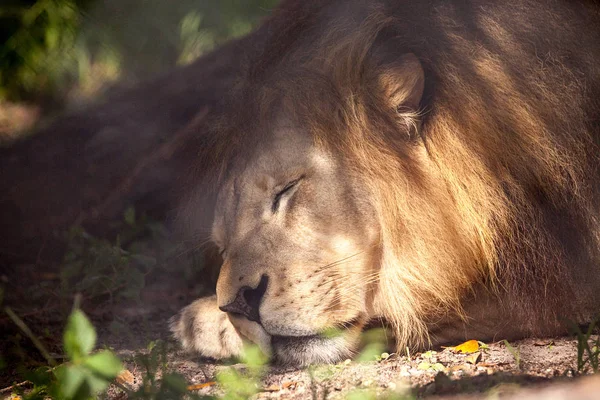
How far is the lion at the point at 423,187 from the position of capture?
2.20 metres

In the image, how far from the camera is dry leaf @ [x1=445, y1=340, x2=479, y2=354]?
222 centimetres

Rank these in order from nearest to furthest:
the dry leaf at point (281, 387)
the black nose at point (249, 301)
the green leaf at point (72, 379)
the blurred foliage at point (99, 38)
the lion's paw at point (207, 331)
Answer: the green leaf at point (72, 379) < the dry leaf at point (281, 387) < the black nose at point (249, 301) < the lion's paw at point (207, 331) < the blurred foliage at point (99, 38)

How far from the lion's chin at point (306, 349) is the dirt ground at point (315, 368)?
31 millimetres

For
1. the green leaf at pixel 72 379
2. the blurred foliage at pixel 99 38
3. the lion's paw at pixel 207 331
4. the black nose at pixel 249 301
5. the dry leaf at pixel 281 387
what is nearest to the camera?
the green leaf at pixel 72 379

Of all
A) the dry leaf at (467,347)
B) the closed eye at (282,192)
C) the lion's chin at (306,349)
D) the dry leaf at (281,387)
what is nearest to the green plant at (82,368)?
the dry leaf at (281,387)

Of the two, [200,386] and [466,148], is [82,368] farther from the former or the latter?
[466,148]

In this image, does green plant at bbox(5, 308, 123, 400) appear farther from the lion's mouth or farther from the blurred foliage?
the blurred foliage

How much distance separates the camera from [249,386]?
73.5 inches

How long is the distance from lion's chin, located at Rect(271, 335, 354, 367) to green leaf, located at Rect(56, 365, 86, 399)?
0.62 meters

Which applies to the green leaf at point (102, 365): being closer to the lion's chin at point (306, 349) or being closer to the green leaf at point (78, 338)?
the green leaf at point (78, 338)

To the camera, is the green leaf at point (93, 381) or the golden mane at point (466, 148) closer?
the green leaf at point (93, 381)

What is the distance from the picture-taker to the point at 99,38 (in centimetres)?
395

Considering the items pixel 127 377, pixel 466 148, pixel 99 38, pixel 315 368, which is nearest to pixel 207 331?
pixel 127 377

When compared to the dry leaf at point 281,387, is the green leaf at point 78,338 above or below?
above
